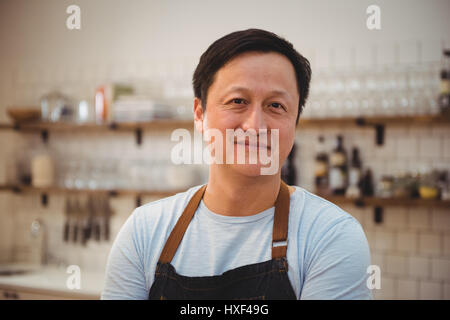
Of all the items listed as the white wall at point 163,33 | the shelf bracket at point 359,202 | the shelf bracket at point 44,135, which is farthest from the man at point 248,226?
the shelf bracket at point 44,135

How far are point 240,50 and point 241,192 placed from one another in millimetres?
339

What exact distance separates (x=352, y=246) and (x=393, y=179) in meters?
1.84

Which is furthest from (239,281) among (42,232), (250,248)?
(42,232)

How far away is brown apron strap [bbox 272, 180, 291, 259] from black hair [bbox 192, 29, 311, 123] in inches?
11.4

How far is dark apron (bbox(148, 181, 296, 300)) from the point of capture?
1.05 meters

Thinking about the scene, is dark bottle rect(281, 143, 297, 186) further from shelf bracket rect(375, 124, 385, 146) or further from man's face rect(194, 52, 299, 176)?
man's face rect(194, 52, 299, 176)

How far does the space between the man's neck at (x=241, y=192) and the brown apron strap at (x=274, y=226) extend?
3 cm

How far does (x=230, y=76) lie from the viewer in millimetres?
Answer: 1067

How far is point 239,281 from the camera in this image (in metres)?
1.07

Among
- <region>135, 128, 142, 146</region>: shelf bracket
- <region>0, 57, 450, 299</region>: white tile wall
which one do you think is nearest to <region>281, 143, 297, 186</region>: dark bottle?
<region>0, 57, 450, 299</region>: white tile wall

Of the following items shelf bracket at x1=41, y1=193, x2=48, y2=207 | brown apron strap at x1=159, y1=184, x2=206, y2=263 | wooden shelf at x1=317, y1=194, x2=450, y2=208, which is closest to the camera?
brown apron strap at x1=159, y1=184, x2=206, y2=263

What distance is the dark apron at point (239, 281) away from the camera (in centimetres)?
105

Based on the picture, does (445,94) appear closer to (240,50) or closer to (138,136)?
(240,50)

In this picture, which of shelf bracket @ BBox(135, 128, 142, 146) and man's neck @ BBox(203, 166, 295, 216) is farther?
shelf bracket @ BBox(135, 128, 142, 146)
